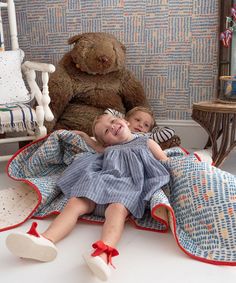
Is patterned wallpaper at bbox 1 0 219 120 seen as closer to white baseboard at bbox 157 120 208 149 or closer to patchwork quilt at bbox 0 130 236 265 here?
white baseboard at bbox 157 120 208 149

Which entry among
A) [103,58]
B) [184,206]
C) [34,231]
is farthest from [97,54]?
[34,231]

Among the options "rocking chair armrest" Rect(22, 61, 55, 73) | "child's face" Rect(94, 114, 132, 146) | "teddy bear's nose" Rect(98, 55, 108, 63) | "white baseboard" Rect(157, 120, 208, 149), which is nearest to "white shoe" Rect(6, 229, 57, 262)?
"child's face" Rect(94, 114, 132, 146)

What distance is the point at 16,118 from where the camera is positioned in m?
1.83

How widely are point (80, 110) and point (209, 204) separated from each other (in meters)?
1.23

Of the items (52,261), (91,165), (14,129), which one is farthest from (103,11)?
(52,261)

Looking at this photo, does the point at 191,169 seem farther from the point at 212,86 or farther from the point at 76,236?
the point at 212,86

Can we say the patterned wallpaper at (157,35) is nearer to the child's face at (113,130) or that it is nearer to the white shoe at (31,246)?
the child's face at (113,130)

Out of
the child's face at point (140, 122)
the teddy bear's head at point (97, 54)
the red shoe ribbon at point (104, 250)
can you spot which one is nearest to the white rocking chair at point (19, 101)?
the teddy bear's head at point (97, 54)

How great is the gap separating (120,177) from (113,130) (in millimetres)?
244

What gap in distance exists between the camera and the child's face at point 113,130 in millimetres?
1534

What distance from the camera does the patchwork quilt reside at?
114 cm

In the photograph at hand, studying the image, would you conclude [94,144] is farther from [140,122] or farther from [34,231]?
[34,231]

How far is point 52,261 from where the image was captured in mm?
1102

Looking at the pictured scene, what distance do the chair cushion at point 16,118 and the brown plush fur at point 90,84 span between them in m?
0.27
